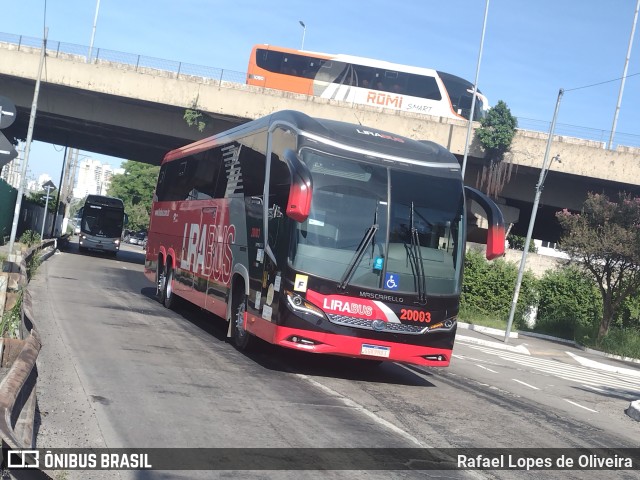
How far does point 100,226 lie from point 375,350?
37257mm

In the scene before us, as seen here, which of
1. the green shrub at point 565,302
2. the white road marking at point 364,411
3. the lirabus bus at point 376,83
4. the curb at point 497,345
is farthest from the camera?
the lirabus bus at point 376,83

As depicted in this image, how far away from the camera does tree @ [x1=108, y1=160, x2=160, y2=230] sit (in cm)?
9575

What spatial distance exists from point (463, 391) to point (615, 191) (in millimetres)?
24856

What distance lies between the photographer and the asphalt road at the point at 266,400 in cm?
748

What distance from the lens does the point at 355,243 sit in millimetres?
11234

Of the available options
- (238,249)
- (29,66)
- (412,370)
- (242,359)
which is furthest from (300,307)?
(29,66)

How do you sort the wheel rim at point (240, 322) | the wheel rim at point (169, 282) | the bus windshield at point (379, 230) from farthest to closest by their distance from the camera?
1. the wheel rim at point (169, 282)
2. the wheel rim at point (240, 322)
3. the bus windshield at point (379, 230)

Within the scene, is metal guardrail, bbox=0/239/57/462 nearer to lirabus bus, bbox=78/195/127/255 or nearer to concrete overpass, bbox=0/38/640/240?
concrete overpass, bbox=0/38/640/240

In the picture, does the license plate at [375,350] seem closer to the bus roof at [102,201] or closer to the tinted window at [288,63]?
the tinted window at [288,63]

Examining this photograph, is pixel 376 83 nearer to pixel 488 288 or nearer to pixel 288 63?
pixel 288 63

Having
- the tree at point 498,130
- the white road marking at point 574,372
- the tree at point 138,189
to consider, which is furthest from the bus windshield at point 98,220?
the tree at point 138,189

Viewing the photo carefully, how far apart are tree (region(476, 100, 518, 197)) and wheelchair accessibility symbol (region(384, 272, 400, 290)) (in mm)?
23881

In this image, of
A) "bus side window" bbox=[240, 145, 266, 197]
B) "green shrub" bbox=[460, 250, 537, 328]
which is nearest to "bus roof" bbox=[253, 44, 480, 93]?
"green shrub" bbox=[460, 250, 537, 328]

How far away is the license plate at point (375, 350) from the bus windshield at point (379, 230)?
83 cm
